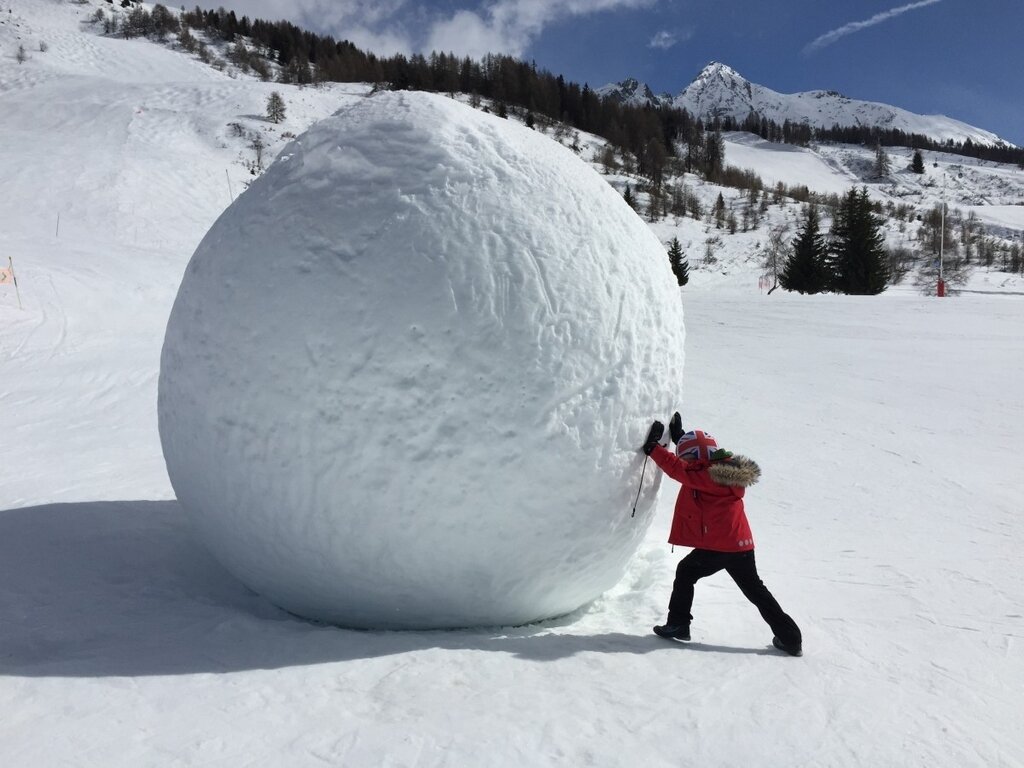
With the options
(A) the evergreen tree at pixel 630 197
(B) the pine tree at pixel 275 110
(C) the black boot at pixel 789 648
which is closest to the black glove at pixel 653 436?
(C) the black boot at pixel 789 648

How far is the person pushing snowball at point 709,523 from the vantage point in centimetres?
369

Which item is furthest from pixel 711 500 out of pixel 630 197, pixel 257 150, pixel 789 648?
pixel 630 197

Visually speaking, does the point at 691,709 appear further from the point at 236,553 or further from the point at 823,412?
the point at 823,412

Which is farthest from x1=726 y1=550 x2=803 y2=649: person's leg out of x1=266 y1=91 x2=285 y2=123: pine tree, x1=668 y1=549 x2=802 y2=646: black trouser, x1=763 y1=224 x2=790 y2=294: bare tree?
x1=266 y1=91 x2=285 y2=123: pine tree

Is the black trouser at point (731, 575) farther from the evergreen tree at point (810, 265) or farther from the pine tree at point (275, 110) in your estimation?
the pine tree at point (275, 110)

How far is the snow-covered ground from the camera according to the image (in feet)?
8.56

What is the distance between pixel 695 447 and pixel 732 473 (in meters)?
0.24

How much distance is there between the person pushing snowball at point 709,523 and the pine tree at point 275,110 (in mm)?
43861

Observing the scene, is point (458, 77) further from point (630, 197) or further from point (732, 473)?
point (732, 473)

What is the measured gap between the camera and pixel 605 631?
3955mm

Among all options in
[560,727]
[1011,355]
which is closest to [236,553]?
[560,727]

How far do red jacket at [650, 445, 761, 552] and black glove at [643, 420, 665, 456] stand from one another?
0.10 ft

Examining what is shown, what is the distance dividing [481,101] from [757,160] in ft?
178

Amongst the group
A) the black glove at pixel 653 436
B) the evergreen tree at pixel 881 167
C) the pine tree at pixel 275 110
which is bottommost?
the black glove at pixel 653 436
